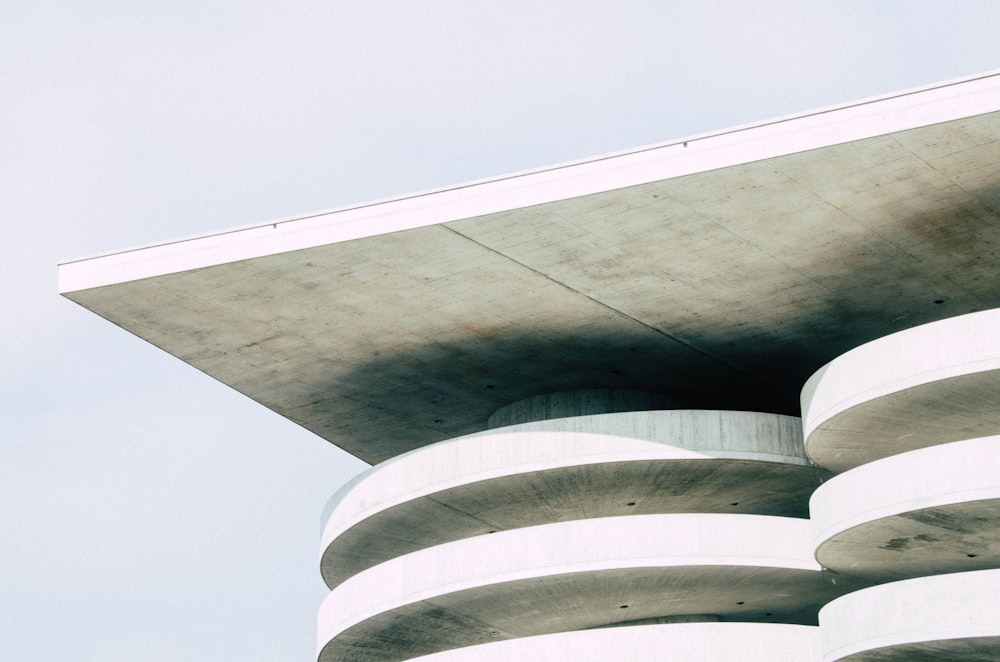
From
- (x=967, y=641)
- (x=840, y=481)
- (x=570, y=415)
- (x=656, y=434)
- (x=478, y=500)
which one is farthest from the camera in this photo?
(x=570, y=415)

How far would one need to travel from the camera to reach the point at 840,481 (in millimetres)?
25562

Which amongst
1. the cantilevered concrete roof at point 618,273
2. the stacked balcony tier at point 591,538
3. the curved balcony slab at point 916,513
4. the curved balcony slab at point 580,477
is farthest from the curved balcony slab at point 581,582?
the cantilevered concrete roof at point 618,273

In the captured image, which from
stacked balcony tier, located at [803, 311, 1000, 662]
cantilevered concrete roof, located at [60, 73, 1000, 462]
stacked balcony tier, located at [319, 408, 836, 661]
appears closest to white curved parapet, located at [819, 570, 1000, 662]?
stacked balcony tier, located at [803, 311, 1000, 662]

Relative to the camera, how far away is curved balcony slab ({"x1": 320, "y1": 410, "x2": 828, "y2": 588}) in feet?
90.9

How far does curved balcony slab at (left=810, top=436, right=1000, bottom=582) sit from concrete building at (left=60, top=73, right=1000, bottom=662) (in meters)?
0.06

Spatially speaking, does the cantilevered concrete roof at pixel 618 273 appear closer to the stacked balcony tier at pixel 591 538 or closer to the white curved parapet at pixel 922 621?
the stacked balcony tier at pixel 591 538

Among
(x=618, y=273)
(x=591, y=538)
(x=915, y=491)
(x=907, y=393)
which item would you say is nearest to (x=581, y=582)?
(x=591, y=538)

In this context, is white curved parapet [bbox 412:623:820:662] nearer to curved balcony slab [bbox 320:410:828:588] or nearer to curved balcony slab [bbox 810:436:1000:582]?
curved balcony slab [bbox 810:436:1000:582]

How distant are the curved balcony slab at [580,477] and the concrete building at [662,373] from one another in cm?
6

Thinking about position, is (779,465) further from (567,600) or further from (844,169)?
(844,169)

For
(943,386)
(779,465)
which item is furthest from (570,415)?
(943,386)

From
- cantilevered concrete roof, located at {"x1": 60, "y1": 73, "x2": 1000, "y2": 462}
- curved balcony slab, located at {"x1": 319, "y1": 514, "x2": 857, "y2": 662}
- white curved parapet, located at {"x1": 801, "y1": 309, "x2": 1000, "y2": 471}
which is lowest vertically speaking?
curved balcony slab, located at {"x1": 319, "y1": 514, "x2": 857, "y2": 662}

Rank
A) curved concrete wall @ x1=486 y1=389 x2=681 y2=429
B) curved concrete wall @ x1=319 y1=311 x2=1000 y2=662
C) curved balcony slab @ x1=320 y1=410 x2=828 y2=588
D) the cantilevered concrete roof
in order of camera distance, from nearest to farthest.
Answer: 1. the cantilevered concrete roof
2. curved concrete wall @ x1=319 y1=311 x2=1000 y2=662
3. curved balcony slab @ x1=320 y1=410 x2=828 y2=588
4. curved concrete wall @ x1=486 y1=389 x2=681 y2=429

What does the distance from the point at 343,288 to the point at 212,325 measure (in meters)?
3.12
